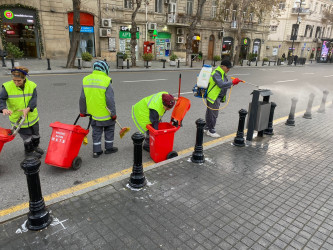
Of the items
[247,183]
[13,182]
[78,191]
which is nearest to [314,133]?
[247,183]

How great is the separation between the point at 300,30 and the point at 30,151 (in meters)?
56.3

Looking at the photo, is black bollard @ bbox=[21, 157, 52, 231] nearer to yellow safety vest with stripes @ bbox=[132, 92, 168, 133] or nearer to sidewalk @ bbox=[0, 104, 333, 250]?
sidewalk @ bbox=[0, 104, 333, 250]

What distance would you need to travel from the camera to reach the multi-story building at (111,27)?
21.1m

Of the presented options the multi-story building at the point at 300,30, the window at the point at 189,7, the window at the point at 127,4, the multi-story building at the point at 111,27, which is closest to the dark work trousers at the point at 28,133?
the multi-story building at the point at 111,27

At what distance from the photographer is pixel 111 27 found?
25.5 metres

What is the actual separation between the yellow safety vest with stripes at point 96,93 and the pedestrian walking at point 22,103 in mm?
950

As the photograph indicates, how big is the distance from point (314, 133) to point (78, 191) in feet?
19.3

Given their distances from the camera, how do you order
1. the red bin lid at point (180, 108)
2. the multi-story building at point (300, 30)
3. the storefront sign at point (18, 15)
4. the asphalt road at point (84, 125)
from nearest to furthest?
the asphalt road at point (84, 125) → the red bin lid at point (180, 108) → the storefront sign at point (18, 15) → the multi-story building at point (300, 30)

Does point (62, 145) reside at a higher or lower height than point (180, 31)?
lower

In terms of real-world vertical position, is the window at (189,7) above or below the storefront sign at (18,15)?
above

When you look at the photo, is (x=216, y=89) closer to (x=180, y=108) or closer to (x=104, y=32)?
(x=180, y=108)

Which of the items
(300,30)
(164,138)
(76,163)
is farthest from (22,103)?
(300,30)

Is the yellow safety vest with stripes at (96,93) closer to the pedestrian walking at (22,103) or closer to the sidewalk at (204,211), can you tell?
the pedestrian walking at (22,103)

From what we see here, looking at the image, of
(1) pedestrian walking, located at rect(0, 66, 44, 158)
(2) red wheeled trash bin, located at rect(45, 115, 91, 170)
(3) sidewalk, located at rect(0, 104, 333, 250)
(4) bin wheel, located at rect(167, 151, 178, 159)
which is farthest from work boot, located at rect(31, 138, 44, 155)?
(4) bin wheel, located at rect(167, 151, 178, 159)
